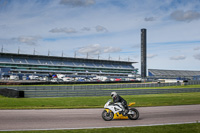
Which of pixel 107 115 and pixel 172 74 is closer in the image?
pixel 107 115

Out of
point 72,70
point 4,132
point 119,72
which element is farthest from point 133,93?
point 119,72

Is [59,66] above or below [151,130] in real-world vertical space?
above

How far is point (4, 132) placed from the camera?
26.8 feet

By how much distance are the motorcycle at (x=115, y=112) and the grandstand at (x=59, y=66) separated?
85.5m

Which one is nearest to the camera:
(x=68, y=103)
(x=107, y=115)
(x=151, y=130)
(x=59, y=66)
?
(x=151, y=130)

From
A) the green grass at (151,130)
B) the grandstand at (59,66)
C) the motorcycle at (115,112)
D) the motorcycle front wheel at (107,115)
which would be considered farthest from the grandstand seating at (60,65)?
the green grass at (151,130)

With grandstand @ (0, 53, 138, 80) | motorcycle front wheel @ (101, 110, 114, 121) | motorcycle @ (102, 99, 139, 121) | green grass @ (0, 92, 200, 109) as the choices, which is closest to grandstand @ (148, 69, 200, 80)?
grandstand @ (0, 53, 138, 80)

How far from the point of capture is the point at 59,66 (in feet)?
366

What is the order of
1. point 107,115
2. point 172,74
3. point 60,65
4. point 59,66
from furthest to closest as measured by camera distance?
point 172,74 → point 60,65 → point 59,66 → point 107,115

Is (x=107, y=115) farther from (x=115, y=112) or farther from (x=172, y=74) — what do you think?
(x=172, y=74)

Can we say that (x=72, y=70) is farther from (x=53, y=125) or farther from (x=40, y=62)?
(x=53, y=125)

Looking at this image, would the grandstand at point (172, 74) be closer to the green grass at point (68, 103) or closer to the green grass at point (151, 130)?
the green grass at point (68, 103)

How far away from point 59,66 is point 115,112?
102963 millimetres

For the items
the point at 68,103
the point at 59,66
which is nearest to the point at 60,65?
the point at 59,66
